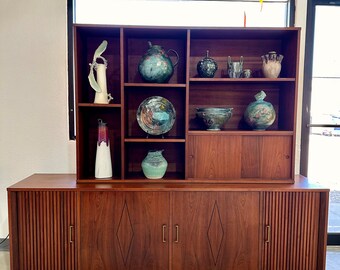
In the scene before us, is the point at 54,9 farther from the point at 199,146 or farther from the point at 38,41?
the point at 199,146

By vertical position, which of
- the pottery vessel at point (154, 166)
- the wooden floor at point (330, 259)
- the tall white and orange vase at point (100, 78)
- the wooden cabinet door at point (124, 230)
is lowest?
the wooden floor at point (330, 259)

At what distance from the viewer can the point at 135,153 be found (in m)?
2.16

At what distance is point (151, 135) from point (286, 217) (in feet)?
3.59

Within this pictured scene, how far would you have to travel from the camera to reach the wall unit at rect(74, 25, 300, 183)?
188 cm

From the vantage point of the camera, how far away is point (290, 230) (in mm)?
1810

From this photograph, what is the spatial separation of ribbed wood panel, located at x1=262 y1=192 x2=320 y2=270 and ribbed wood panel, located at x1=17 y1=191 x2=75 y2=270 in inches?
51.7

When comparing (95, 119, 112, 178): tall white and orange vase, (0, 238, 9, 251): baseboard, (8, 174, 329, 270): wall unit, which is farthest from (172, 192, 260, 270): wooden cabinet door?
(0, 238, 9, 251): baseboard

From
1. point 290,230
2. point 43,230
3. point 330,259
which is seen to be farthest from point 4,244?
point 330,259

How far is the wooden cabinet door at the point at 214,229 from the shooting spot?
70.5 inches

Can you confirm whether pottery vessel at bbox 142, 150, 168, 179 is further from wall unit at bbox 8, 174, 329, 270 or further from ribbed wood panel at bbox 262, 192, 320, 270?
ribbed wood panel at bbox 262, 192, 320, 270

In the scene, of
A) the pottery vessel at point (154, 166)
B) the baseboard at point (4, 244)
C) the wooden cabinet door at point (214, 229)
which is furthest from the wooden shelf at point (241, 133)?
the baseboard at point (4, 244)

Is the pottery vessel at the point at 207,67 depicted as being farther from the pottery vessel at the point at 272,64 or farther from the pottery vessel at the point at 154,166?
the pottery vessel at the point at 154,166

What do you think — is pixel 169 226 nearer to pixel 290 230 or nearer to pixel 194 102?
pixel 290 230

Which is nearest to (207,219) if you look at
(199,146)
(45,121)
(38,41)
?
(199,146)
